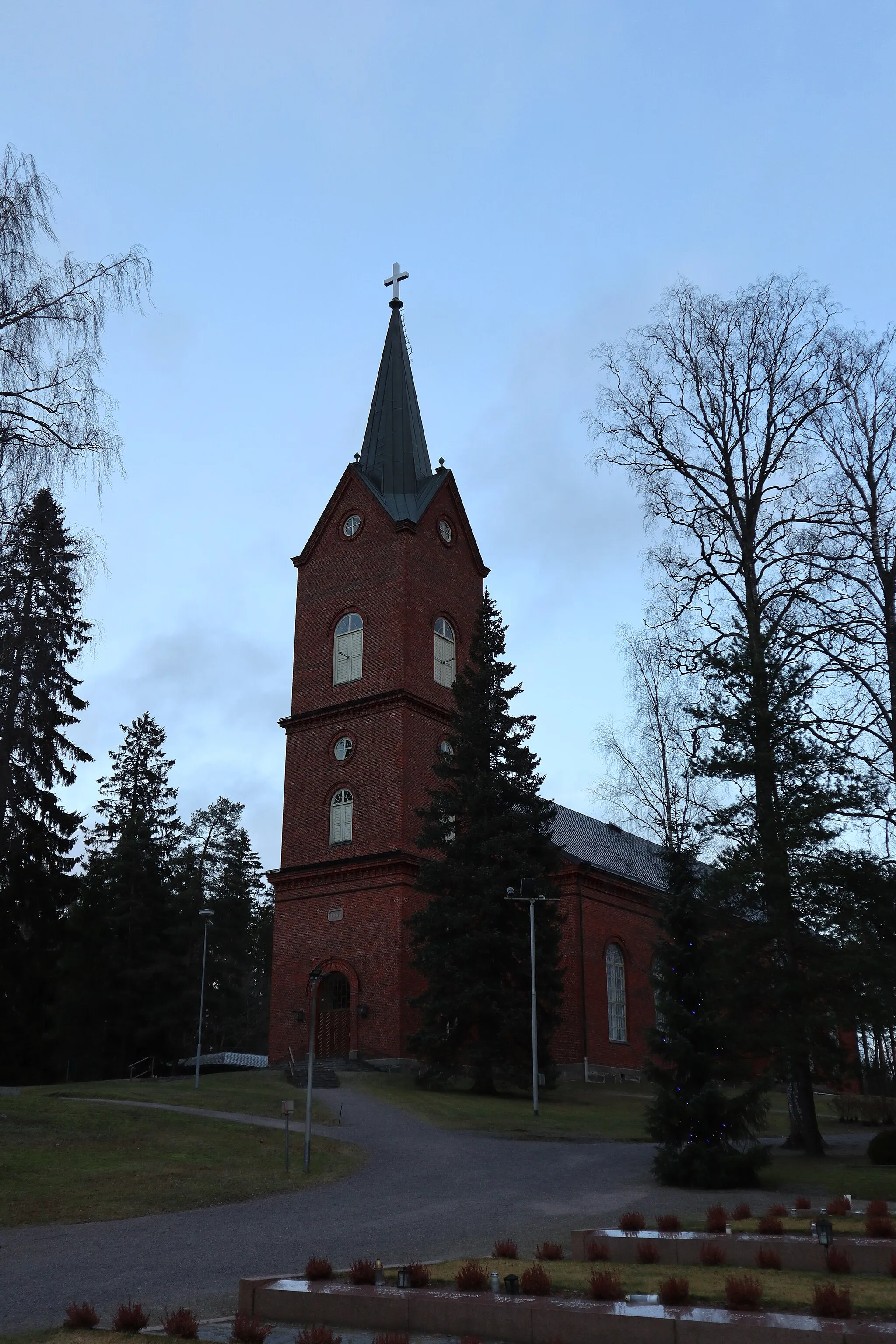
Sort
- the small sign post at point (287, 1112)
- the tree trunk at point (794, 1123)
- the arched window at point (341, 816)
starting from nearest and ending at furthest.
Answer: the small sign post at point (287, 1112)
the tree trunk at point (794, 1123)
the arched window at point (341, 816)

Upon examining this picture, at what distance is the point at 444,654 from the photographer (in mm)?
39719

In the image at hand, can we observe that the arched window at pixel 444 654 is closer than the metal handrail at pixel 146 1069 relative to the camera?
Yes

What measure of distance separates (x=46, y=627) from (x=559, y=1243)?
10619 mm

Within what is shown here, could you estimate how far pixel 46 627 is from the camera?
56.4ft

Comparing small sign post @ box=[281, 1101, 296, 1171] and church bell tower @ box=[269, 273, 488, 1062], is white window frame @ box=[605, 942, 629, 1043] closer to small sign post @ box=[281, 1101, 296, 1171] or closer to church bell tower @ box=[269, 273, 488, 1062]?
church bell tower @ box=[269, 273, 488, 1062]

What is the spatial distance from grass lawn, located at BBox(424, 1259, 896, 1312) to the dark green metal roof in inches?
1206

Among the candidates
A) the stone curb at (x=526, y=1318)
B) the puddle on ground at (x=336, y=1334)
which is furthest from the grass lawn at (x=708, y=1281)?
the puddle on ground at (x=336, y=1334)

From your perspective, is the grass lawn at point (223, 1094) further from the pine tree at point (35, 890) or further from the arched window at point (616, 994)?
the arched window at point (616, 994)

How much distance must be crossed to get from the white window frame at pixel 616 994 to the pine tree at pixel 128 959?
60.9 ft

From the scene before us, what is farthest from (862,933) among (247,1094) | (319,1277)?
(247,1094)

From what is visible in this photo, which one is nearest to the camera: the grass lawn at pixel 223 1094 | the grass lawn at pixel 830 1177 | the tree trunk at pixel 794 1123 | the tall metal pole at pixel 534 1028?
the grass lawn at pixel 830 1177

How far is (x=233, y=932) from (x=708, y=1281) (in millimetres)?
53215

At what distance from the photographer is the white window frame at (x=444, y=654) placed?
39156mm

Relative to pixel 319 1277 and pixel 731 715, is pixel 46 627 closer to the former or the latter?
pixel 319 1277
